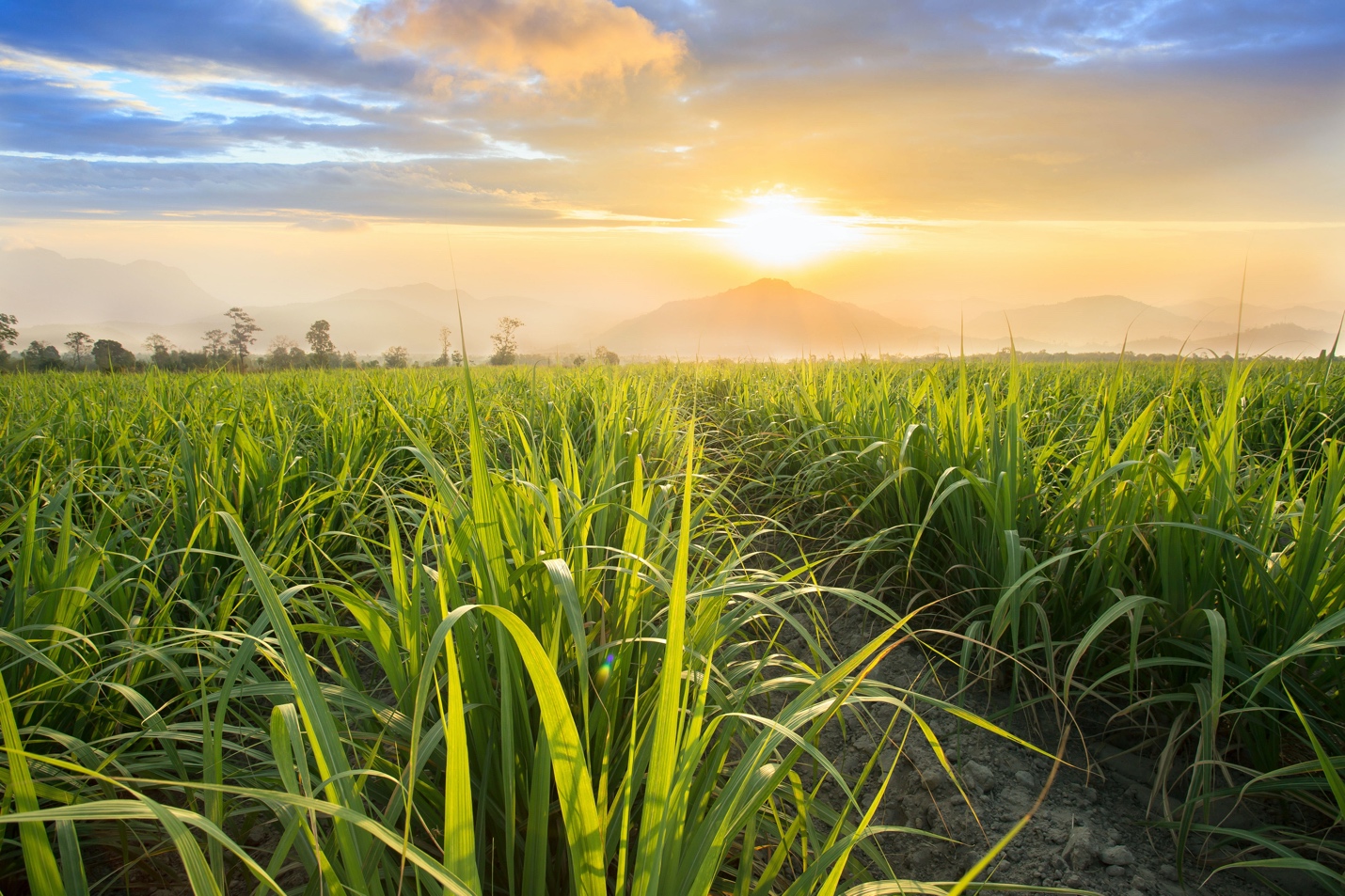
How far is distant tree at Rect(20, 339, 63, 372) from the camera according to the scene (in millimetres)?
8525

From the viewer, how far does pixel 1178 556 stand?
152 centimetres

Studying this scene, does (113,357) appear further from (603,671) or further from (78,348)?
(603,671)

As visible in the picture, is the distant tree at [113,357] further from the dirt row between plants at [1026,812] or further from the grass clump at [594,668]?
the dirt row between plants at [1026,812]

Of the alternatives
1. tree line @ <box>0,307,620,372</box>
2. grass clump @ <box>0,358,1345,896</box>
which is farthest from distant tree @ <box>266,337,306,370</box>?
grass clump @ <box>0,358,1345,896</box>

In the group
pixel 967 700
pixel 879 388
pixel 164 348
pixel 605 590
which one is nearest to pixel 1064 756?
pixel 967 700

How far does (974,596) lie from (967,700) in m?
0.30

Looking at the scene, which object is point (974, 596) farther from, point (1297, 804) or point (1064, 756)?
point (1297, 804)

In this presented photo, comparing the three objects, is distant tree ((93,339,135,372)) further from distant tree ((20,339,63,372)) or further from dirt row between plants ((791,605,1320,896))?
dirt row between plants ((791,605,1320,896))

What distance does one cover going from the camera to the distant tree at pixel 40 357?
8.52 metres

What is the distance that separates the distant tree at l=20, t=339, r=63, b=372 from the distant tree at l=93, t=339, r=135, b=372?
52 centimetres

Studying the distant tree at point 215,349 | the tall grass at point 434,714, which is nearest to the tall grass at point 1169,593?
the tall grass at point 434,714

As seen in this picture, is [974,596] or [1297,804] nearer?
[1297,804]

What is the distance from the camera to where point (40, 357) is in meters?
11.1

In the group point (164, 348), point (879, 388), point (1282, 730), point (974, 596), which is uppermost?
point (164, 348)
